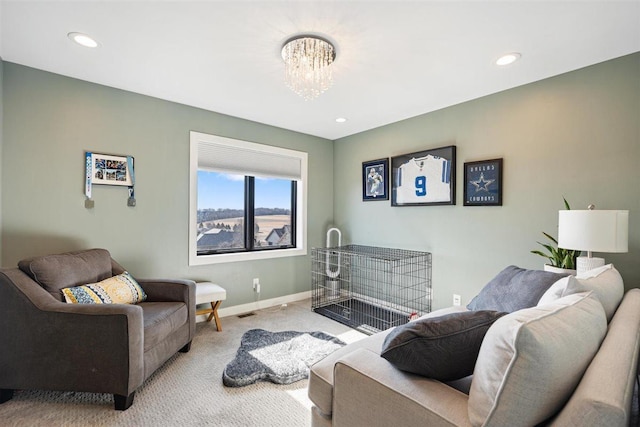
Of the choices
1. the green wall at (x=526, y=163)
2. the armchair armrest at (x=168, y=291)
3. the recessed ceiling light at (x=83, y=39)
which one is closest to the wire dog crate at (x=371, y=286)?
the green wall at (x=526, y=163)

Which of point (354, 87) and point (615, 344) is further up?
point (354, 87)

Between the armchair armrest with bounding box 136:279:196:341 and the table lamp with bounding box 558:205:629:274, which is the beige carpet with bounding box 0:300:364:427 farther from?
the table lamp with bounding box 558:205:629:274

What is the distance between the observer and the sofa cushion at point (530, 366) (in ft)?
2.51

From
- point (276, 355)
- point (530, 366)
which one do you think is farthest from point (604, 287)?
point (276, 355)

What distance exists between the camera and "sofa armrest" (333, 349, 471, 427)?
3.21 feet

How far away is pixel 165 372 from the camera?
2.26 metres

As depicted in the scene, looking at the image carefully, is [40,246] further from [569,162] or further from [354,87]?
[569,162]

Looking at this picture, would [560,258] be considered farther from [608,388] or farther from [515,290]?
[608,388]

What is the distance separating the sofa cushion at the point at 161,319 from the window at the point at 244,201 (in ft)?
2.94

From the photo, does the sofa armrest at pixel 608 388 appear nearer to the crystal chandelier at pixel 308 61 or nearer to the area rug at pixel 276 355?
the area rug at pixel 276 355

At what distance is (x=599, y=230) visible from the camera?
186 cm

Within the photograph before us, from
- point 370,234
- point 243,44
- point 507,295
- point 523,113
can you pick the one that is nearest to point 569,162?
point 523,113

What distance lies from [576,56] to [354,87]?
5.50ft

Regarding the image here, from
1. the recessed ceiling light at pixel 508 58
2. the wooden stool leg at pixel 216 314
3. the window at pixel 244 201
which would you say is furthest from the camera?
the window at pixel 244 201
